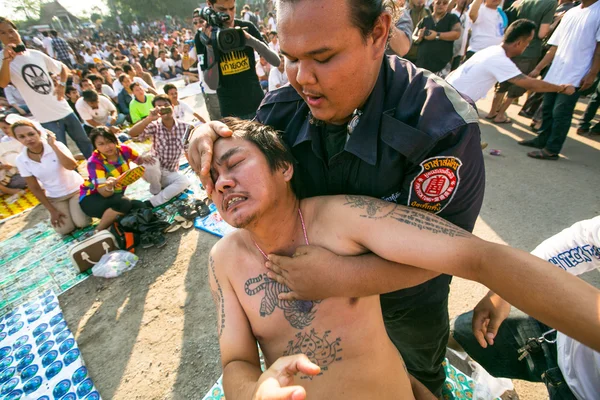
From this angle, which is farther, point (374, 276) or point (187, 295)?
point (187, 295)

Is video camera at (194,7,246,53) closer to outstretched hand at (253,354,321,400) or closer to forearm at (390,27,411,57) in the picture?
forearm at (390,27,411,57)

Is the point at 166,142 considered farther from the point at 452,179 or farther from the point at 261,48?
the point at 452,179

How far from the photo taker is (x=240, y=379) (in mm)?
1286

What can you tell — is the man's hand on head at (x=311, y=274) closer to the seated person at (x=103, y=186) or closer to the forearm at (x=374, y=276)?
the forearm at (x=374, y=276)

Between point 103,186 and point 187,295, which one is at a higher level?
point 103,186

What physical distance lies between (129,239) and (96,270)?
541mm

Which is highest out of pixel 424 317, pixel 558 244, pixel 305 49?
pixel 305 49

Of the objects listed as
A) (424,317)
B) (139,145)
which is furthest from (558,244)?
(139,145)

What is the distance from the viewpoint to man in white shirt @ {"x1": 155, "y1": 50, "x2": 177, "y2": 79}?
14953mm

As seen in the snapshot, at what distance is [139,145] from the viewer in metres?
7.49

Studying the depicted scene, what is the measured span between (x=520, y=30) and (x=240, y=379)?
5.34m

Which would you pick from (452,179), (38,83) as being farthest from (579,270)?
(38,83)

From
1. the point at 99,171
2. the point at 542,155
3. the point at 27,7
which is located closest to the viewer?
the point at 99,171

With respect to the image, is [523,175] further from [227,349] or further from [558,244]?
[227,349]
